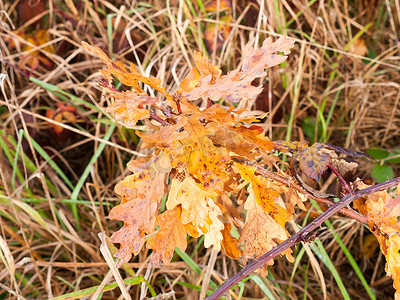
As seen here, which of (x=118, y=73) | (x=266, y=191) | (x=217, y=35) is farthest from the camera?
(x=217, y=35)

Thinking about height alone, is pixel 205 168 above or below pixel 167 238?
above

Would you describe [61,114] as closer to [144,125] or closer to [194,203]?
[144,125]

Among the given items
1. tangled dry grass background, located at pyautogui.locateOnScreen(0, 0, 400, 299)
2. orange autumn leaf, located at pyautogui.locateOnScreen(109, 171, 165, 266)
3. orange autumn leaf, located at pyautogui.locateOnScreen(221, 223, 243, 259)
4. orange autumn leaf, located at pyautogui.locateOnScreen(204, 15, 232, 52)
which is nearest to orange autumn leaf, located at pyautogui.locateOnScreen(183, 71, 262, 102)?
orange autumn leaf, located at pyautogui.locateOnScreen(109, 171, 165, 266)

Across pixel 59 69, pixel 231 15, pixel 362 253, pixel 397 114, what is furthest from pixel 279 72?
pixel 59 69

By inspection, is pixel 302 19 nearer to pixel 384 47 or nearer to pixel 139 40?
pixel 384 47

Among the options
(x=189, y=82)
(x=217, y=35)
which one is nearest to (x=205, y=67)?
(x=189, y=82)

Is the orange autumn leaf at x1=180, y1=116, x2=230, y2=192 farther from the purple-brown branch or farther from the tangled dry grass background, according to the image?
the tangled dry grass background

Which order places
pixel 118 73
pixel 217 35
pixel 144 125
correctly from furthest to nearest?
1. pixel 217 35
2. pixel 144 125
3. pixel 118 73

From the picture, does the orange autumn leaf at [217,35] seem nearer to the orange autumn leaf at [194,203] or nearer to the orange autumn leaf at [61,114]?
the orange autumn leaf at [61,114]
